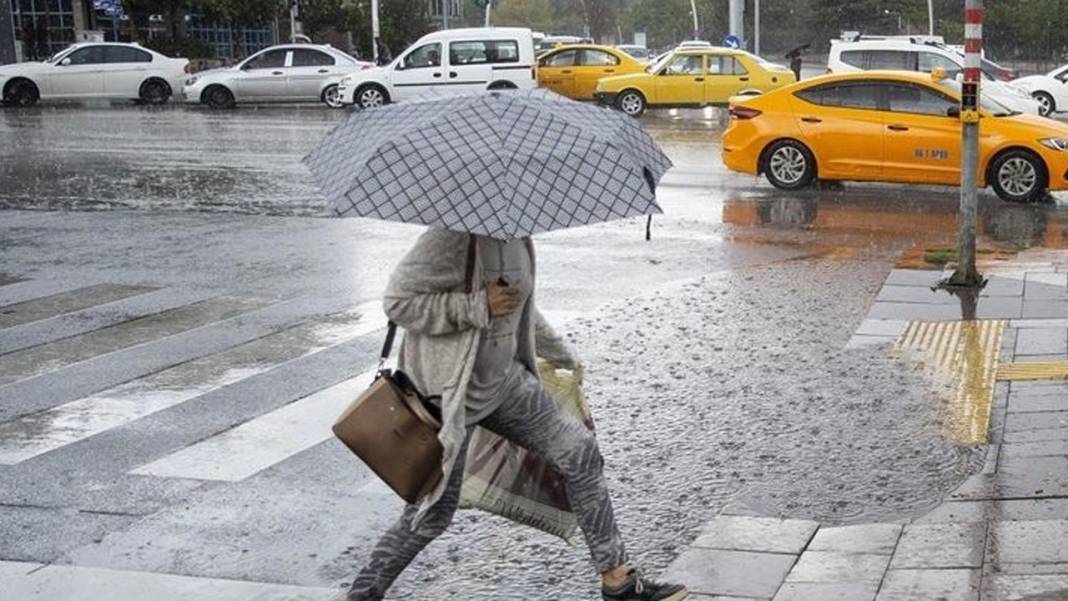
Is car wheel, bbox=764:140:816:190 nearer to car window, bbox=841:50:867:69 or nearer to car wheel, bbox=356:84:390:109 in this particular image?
car window, bbox=841:50:867:69

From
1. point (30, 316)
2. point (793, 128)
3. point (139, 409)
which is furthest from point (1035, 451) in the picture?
point (793, 128)

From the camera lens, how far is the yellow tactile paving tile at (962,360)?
303 inches

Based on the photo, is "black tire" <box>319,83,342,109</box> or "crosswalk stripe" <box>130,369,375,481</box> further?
"black tire" <box>319,83,342,109</box>

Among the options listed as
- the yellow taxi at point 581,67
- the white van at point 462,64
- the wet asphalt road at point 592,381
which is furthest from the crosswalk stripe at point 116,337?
the yellow taxi at point 581,67

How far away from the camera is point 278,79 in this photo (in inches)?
1433

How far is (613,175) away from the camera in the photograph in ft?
15.4

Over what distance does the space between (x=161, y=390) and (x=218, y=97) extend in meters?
28.9

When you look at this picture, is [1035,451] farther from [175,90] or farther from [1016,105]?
[175,90]

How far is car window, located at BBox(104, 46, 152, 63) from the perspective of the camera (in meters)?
37.6

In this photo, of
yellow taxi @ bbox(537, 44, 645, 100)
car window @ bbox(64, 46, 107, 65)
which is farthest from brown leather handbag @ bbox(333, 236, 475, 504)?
car window @ bbox(64, 46, 107, 65)

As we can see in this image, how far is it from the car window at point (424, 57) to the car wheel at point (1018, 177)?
18206 millimetres

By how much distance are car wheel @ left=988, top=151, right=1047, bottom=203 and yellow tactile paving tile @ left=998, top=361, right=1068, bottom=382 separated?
8.75 m

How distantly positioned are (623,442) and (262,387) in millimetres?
2430

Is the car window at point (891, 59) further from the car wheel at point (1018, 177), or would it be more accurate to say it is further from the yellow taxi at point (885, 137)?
the car wheel at point (1018, 177)
